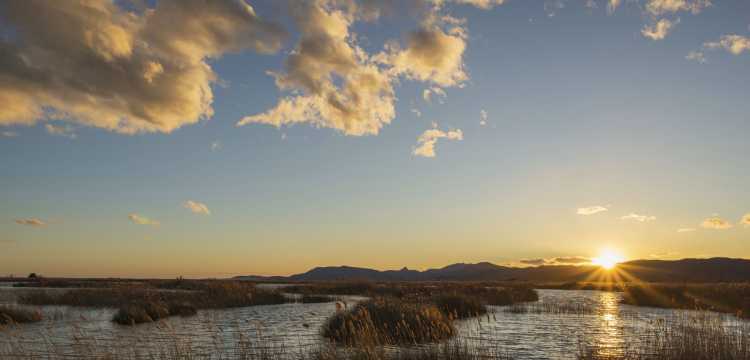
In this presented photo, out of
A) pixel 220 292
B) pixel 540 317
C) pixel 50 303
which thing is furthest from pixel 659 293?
pixel 50 303

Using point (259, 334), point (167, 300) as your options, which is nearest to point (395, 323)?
point (259, 334)

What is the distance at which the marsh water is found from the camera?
1670cm

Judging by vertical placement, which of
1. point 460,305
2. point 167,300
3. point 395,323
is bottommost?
point 167,300

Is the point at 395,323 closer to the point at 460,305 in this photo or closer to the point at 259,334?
the point at 259,334

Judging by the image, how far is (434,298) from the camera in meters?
30.4

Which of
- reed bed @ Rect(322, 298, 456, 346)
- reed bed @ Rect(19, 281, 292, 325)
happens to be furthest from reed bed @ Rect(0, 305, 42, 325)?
reed bed @ Rect(322, 298, 456, 346)

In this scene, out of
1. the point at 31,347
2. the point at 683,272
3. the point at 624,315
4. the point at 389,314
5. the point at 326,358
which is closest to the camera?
the point at 326,358

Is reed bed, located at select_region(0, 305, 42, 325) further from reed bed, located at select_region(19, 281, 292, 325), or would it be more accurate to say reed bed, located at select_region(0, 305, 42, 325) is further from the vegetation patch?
the vegetation patch

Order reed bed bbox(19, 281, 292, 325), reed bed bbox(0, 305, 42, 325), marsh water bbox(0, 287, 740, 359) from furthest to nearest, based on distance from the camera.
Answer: reed bed bbox(19, 281, 292, 325)
reed bed bbox(0, 305, 42, 325)
marsh water bbox(0, 287, 740, 359)

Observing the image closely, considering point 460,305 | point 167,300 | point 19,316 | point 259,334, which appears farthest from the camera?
point 167,300

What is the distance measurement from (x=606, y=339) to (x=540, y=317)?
9.18 m

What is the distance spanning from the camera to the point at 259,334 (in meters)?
14.2

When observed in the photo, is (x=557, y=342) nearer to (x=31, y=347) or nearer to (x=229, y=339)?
(x=229, y=339)

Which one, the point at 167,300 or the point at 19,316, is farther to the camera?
the point at 167,300
